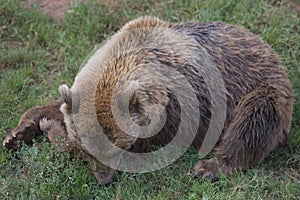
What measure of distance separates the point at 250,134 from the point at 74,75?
217 cm

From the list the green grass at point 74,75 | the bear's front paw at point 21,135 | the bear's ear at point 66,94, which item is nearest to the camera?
the bear's ear at point 66,94

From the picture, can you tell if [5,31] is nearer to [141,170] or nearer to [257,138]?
[141,170]

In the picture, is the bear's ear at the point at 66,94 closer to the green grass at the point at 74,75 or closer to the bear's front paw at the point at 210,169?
the green grass at the point at 74,75

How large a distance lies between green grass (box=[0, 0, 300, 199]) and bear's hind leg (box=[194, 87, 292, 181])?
0.12m

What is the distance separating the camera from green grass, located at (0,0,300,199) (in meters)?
5.18

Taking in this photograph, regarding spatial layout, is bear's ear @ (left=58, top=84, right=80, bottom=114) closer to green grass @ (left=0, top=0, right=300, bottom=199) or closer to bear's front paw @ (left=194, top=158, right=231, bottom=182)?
green grass @ (left=0, top=0, right=300, bottom=199)

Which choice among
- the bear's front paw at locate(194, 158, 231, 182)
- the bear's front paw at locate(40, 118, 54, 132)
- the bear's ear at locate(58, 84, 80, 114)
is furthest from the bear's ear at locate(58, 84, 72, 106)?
the bear's front paw at locate(194, 158, 231, 182)

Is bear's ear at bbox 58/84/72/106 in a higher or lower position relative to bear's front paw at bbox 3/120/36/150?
higher

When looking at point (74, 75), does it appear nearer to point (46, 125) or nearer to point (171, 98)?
point (46, 125)

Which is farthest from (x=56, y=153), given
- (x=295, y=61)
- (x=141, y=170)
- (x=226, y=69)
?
(x=295, y=61)

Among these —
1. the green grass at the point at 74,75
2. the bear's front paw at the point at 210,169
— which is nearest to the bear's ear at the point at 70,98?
the green grass at the point at 74,75

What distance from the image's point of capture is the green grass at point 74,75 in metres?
5.18

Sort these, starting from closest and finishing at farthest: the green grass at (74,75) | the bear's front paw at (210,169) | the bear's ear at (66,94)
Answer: the bear's ear at (66,94), the green grass at (74,75), the bear's front paw at (210,169)

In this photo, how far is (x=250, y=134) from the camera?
5.47 m
